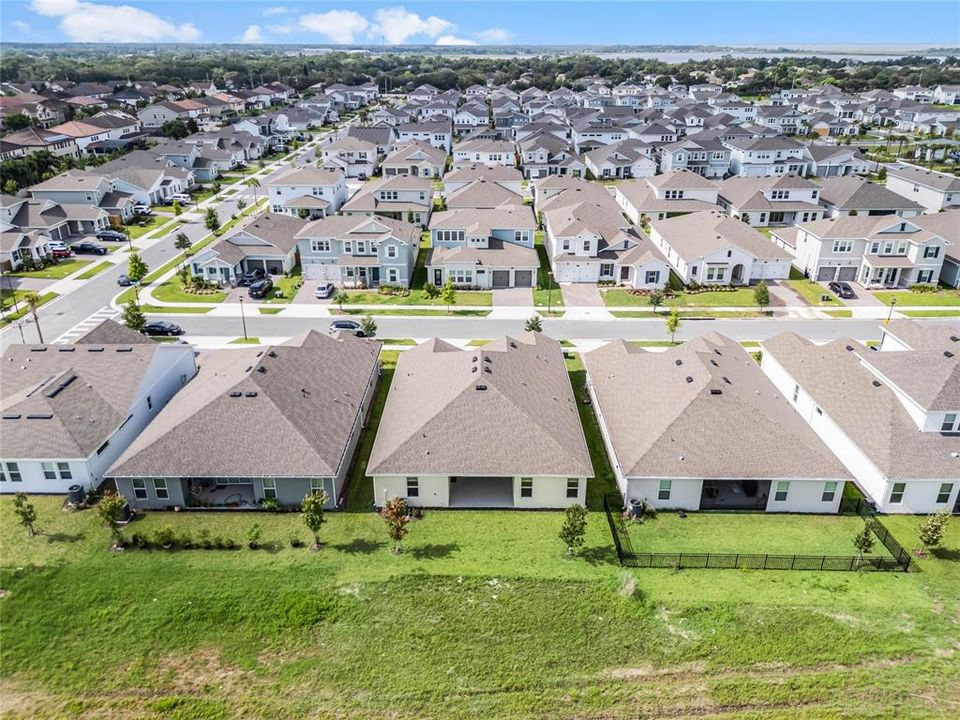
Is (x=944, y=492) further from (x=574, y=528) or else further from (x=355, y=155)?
(x=355, y=155)

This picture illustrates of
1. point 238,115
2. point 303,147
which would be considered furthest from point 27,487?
point 238,115

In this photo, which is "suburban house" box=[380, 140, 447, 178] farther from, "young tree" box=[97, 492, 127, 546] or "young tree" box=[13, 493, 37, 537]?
"young tree" box=[13, 493, 37, 537]

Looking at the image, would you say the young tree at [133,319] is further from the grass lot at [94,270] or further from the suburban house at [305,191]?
the suburban house at [305,191]

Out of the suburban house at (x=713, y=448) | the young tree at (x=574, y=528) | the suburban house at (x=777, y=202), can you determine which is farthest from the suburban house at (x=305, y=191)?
the young tree at (x=574, y=528)

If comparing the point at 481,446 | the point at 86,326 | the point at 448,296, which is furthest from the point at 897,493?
the point at 86,326

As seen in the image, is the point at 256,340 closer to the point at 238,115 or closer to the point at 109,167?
the point at 109,167
